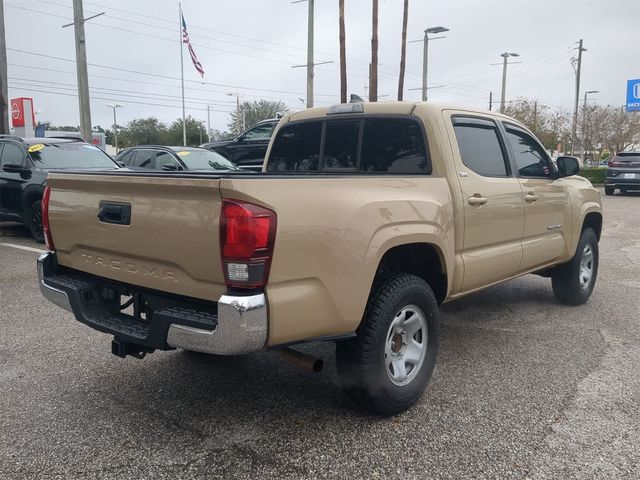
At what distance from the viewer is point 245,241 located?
2.61 m

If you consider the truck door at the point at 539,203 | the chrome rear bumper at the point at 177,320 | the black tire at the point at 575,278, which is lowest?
the black tire at the point at 575,278

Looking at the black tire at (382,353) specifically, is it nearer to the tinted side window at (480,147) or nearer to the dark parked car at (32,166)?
the tinted side window at (480,147)

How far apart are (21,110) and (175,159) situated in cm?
1333

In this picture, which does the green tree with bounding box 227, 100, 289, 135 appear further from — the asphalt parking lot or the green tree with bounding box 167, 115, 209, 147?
the asphalt parking lot

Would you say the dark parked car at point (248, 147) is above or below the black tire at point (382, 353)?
above

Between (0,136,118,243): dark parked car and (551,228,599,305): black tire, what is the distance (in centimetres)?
755

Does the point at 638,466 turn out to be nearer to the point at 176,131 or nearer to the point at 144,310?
the point at 144,310

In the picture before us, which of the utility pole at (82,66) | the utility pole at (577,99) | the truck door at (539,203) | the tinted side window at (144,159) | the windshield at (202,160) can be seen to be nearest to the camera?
the truck door at (539,203)

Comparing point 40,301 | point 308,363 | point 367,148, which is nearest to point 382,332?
point 308,363

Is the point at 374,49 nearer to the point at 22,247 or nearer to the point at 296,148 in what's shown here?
the point at 22,247

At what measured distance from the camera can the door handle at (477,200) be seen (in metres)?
4.05

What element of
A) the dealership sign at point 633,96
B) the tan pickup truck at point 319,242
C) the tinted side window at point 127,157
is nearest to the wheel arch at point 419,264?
the tan pickup truck at point 319,242

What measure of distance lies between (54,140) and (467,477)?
9.59 m

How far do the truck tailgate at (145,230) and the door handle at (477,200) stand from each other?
2070mm
